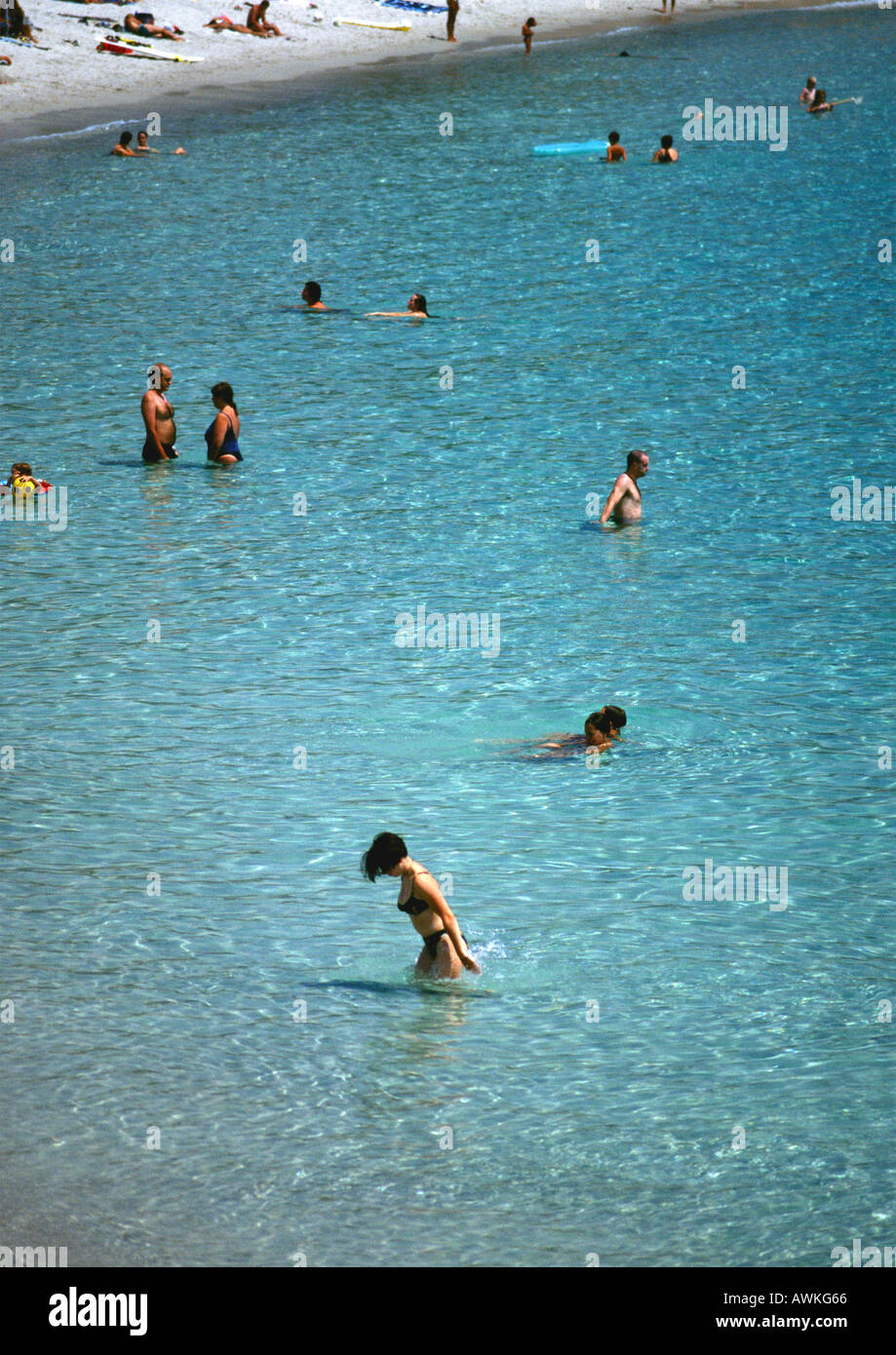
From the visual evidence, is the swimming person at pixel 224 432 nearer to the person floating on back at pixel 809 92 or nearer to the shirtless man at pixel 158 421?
the shirtless man at pixel 158 421

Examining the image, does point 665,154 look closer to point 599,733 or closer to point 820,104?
point 820,104

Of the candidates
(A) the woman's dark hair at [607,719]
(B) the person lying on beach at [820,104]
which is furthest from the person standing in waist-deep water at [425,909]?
(B) the person lying on beach at [820,104]

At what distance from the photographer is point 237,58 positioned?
2105 inches

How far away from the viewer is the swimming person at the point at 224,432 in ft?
77.1

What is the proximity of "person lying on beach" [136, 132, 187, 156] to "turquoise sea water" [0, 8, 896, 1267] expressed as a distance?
746 centimetres

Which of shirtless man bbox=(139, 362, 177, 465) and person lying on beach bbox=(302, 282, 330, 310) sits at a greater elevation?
person lying on beach bbox=(302, 282, 330, 310)

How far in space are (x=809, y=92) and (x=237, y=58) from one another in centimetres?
1763

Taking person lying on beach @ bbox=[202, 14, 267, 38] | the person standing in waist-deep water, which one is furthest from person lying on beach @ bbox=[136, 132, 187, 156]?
the person standing in waist-deep water

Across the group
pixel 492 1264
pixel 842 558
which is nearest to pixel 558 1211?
pixel 492 1264

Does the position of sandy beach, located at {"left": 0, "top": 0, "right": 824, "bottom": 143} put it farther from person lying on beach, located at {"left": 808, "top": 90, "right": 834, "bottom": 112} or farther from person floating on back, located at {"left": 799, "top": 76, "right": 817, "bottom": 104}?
person lying on beach, located at {"left": 808, "top": 90, "right": 834, "bottom": 112}

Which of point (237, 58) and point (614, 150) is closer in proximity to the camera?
point (614, 150)

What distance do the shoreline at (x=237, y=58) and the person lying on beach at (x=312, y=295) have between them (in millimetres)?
15404

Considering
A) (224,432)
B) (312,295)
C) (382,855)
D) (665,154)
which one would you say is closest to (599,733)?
(382,855)

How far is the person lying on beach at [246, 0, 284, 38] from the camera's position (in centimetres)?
5472
